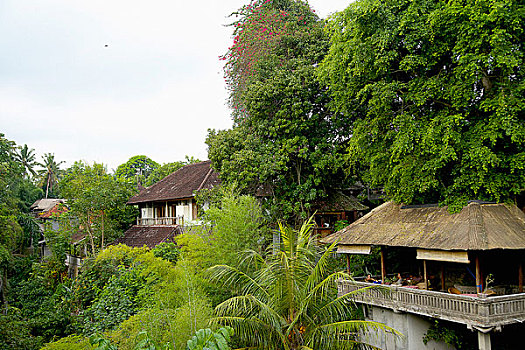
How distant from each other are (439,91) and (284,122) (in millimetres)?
6833

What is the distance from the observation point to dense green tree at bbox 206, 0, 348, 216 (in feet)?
56.9

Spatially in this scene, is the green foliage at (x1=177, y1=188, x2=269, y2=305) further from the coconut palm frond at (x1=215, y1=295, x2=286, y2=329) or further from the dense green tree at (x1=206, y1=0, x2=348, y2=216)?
the dense green tree at (x1=206, y1=0, x2=348, y2=216)

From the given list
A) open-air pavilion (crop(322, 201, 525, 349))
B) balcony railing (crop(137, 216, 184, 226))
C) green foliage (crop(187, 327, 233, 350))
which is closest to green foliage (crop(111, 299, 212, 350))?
green foliage (crop(187, 327, 233, 350))

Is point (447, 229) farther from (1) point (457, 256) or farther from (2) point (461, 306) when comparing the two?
(2) point (461, 306)

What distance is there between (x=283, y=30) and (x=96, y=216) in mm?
16173

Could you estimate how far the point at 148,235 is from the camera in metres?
23.4

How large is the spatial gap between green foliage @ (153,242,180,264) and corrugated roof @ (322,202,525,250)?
7.69 meters

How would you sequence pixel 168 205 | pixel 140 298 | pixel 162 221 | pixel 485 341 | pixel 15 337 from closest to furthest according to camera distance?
pixel 485 341 → pixel 15 337 → pixel 140 298 → pixel 162 221 → pixel 168 205

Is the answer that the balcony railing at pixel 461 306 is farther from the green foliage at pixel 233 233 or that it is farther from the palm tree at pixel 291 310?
the green foliage at pixel 233 233

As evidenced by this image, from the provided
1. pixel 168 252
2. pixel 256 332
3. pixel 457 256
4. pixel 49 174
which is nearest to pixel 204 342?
pixel 256 332

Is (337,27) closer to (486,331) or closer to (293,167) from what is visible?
(293,167)

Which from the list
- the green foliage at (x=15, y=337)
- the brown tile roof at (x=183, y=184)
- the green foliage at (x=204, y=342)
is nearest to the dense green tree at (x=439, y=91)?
the green foliage at (x=204, y=342)

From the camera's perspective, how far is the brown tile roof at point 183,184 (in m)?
22.4

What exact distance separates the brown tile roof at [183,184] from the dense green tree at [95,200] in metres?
1.75
